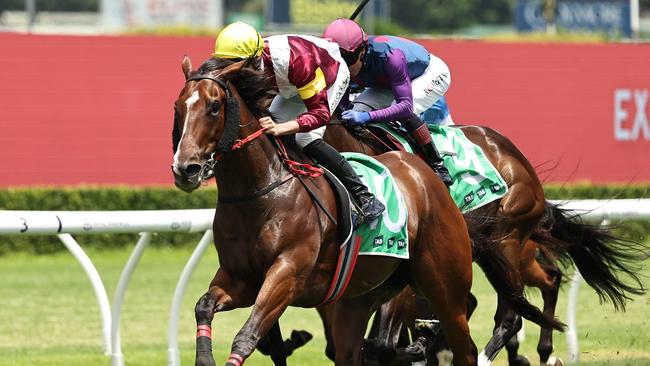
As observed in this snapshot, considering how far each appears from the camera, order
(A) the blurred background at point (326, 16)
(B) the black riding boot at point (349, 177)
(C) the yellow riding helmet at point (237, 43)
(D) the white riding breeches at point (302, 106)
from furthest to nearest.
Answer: (A) the blurred background at point (326, 16) → (D) the white riding breeches at point (302, 106) → (B) the black riding boot at point (349, 177) → (C) the yellow riding helmet at point (237, 43)

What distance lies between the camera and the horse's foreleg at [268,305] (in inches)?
175

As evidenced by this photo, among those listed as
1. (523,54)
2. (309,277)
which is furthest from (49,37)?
A: (309,277)

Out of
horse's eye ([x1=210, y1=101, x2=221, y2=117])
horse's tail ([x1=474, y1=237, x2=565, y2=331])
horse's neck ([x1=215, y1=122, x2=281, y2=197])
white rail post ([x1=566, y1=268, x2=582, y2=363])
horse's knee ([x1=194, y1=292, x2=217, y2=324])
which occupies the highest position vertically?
horse's eye ([x1=210, y1=101, x2=221, y2=117])

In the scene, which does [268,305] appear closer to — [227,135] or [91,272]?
[227,135]

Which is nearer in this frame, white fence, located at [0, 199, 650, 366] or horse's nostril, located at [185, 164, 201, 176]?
horse's nostril, located at [185, 164, 201, 176]

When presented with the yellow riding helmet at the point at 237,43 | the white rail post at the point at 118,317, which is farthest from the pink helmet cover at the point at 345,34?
the white rail post at the point at 118,317

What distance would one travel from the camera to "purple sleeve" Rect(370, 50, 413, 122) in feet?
20.3

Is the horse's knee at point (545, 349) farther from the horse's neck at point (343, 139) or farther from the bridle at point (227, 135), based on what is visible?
the bridle at point (227, 135)

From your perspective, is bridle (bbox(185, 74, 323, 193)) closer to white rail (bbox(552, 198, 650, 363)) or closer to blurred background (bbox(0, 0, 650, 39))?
white rail (bbox(552, 198, 650, 363))

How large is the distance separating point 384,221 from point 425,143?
1348mm

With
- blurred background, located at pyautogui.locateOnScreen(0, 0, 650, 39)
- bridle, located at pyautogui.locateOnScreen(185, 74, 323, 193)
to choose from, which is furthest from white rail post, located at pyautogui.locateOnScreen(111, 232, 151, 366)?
blurred background, located at pyautogui.locateOnScreen(0, 0, 650, 39)

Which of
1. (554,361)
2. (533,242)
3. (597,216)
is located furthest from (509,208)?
(597,216)

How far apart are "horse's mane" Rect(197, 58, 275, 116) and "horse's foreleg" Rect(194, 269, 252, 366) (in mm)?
676

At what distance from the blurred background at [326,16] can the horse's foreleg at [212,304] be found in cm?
1249
